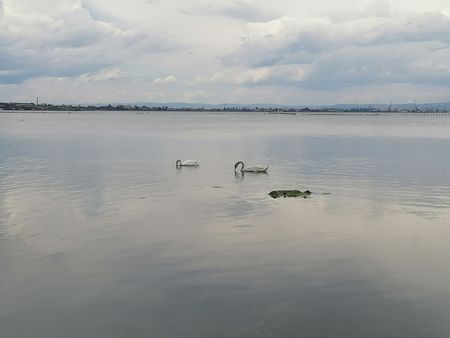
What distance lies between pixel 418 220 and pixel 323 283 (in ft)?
33.0

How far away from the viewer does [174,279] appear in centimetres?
1499

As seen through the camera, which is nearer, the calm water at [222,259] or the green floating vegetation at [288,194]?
the calm water at [222,259]

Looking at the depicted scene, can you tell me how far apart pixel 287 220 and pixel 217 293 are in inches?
368

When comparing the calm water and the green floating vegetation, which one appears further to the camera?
the green floating vegetation

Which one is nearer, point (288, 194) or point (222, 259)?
point (222, 259)

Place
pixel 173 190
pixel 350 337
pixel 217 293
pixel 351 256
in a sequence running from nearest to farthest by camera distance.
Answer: pixel 350 337 → pixel 217 293 → pixel 351 256 → pixel 173 190

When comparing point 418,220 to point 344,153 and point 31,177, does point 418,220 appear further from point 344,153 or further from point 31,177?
point 344,153

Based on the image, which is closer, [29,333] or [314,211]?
[29,333]

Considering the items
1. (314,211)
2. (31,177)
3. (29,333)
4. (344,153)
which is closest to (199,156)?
(344,153)

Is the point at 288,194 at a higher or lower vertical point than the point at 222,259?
lower

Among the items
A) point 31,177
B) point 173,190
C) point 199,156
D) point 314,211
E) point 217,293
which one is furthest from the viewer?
point 199,156

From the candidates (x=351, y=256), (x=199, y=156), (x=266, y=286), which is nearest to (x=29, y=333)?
(x=266, y=286)

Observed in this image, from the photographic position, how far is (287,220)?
22703 mm

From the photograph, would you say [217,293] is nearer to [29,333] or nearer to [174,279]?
[174,279]
